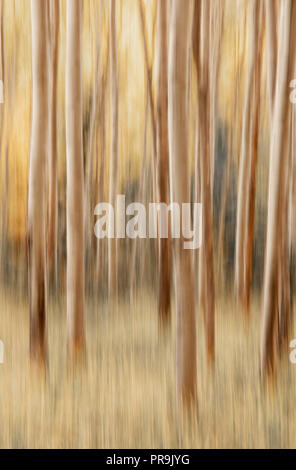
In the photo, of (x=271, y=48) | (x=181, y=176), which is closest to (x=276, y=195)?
(x=181, y=176)

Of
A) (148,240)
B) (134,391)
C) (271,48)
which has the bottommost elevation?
(134,391)

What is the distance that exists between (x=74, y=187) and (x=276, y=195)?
0.46 m

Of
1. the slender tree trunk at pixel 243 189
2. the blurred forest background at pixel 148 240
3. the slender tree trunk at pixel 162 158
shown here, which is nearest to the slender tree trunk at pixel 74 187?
the blurred forest background at pixel 148 240

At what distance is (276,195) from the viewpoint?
1.04m

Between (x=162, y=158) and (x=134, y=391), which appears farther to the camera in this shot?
(x=162, y=158)

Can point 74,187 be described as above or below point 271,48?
below

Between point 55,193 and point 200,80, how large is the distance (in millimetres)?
435

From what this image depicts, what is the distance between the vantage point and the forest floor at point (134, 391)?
95cm

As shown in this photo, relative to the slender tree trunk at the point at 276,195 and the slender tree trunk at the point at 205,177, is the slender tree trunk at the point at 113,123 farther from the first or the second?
the slender tree trunk at the point at 276,195

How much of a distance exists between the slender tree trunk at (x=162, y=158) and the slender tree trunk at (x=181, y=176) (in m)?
0.05

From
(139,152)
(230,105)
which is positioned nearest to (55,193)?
(139,152)

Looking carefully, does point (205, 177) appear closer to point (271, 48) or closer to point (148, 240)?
point (148, 240)

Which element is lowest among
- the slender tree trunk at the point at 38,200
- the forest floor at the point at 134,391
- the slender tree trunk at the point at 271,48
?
the forest floor at the point at 134,391

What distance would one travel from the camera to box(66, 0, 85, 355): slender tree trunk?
1.02 metres
